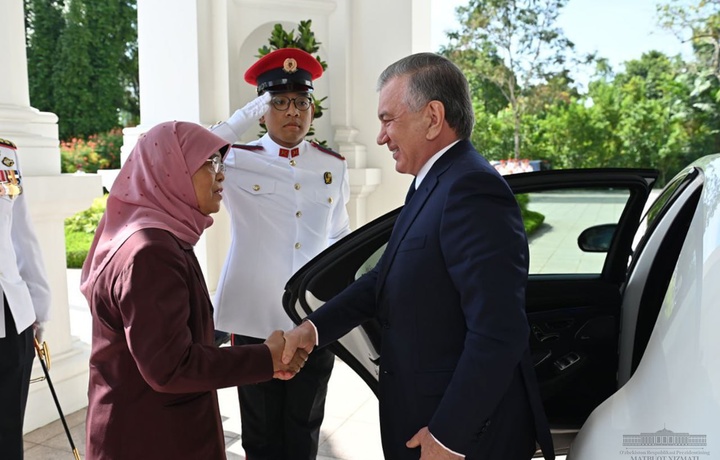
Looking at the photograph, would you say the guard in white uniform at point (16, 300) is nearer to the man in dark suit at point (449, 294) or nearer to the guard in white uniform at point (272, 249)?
the guard in white uniform at point (272, 249)

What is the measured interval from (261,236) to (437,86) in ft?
4.13

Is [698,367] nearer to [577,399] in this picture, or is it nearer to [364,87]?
[577,399]

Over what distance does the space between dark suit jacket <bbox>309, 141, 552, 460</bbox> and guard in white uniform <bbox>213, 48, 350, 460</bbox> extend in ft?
3.01

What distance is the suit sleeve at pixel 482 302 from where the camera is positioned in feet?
4.47

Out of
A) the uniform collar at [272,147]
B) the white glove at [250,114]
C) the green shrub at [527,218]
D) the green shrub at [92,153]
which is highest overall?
the white glove at [250,114]

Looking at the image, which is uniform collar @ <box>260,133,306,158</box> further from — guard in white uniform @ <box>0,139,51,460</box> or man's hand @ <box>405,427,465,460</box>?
man's hand @ <box>405,427,465,460</box>

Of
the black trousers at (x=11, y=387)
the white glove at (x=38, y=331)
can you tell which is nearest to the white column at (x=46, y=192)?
the white glove at (x=38, y=331)

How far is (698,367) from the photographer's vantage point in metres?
1.17

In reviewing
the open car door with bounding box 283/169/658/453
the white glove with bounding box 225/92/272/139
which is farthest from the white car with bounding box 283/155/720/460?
the white glove with bounding box 225/92/272/139

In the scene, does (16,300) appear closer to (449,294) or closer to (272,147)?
(272,147)

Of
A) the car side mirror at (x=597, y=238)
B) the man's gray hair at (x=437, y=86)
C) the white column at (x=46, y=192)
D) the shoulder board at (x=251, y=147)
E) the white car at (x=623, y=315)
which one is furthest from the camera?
the white column at (x=46, y=192)

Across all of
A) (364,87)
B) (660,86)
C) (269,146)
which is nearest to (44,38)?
(660,86)

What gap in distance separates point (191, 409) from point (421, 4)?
5.07 m

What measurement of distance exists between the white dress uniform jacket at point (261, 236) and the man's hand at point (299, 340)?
68 centimetres
